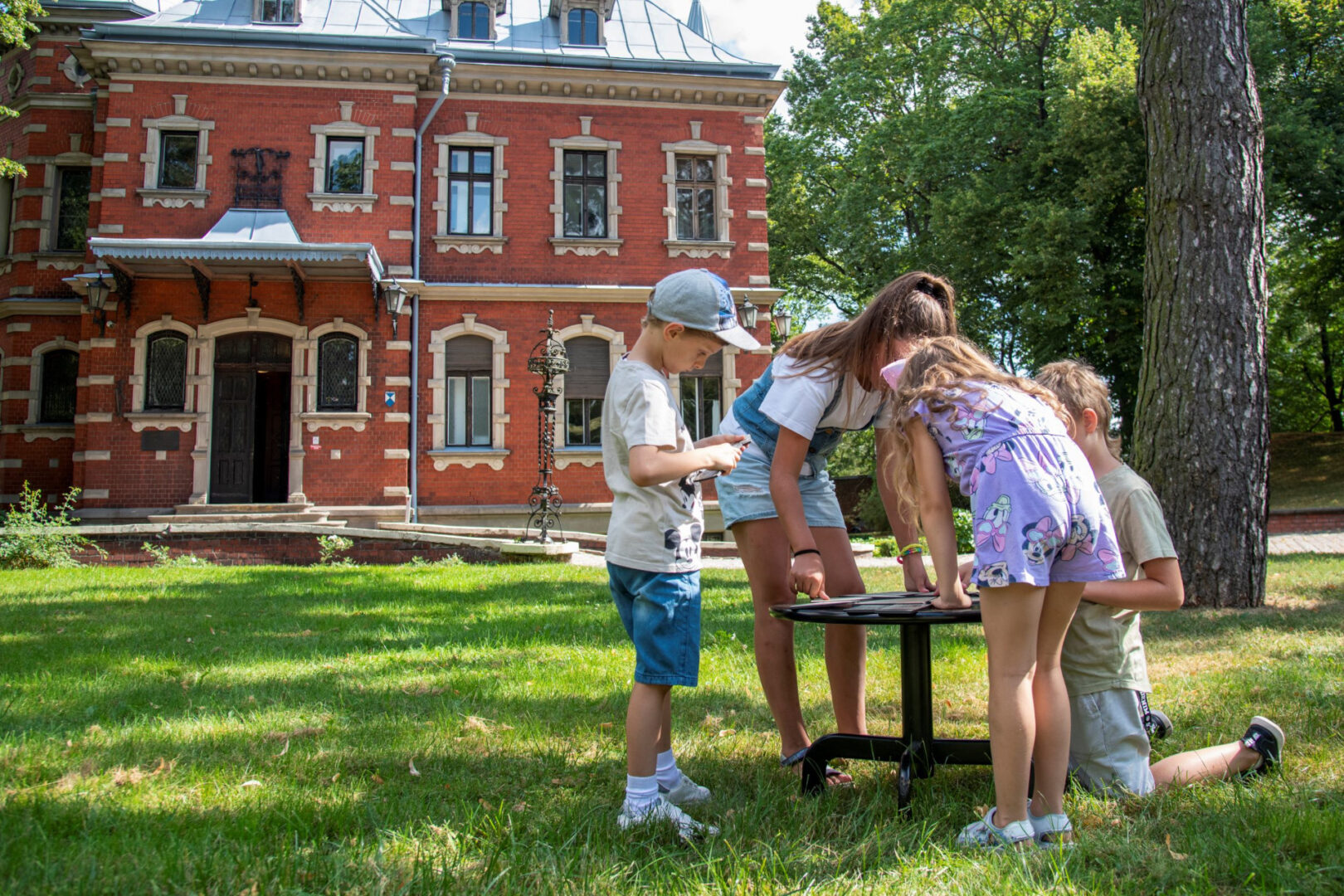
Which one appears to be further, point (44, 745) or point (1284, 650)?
point (1284, 650)

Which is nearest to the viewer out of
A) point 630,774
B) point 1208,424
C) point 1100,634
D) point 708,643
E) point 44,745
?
point 630,774

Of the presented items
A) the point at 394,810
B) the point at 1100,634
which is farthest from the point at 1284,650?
the point at 394,810

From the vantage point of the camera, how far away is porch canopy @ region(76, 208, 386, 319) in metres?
15.7

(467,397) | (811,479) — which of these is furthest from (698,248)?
(811,479)

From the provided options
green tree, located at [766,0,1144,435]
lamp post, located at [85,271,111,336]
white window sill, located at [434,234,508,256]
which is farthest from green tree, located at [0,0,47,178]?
green tree, located at [766,0,1144,435]

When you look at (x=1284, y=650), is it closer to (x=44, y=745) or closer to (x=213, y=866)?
(x=213, y=866)

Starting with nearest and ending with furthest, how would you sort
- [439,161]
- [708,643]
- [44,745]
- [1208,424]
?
1. [44,745]
2. [708,643]
3. [1208,424]
4. [439,161]

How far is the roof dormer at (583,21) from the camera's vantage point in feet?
64.9

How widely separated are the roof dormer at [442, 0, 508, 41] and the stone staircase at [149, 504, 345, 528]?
33.7 feet

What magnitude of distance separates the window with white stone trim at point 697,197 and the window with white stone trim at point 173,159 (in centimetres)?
851

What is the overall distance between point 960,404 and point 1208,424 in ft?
18.5

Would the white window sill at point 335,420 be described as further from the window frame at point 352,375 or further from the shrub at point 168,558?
the shrub at point 168,558

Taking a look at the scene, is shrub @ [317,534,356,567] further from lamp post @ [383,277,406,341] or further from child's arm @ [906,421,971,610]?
child's arm @ [906,421,971,610]

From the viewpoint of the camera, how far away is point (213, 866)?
230 centimetres
